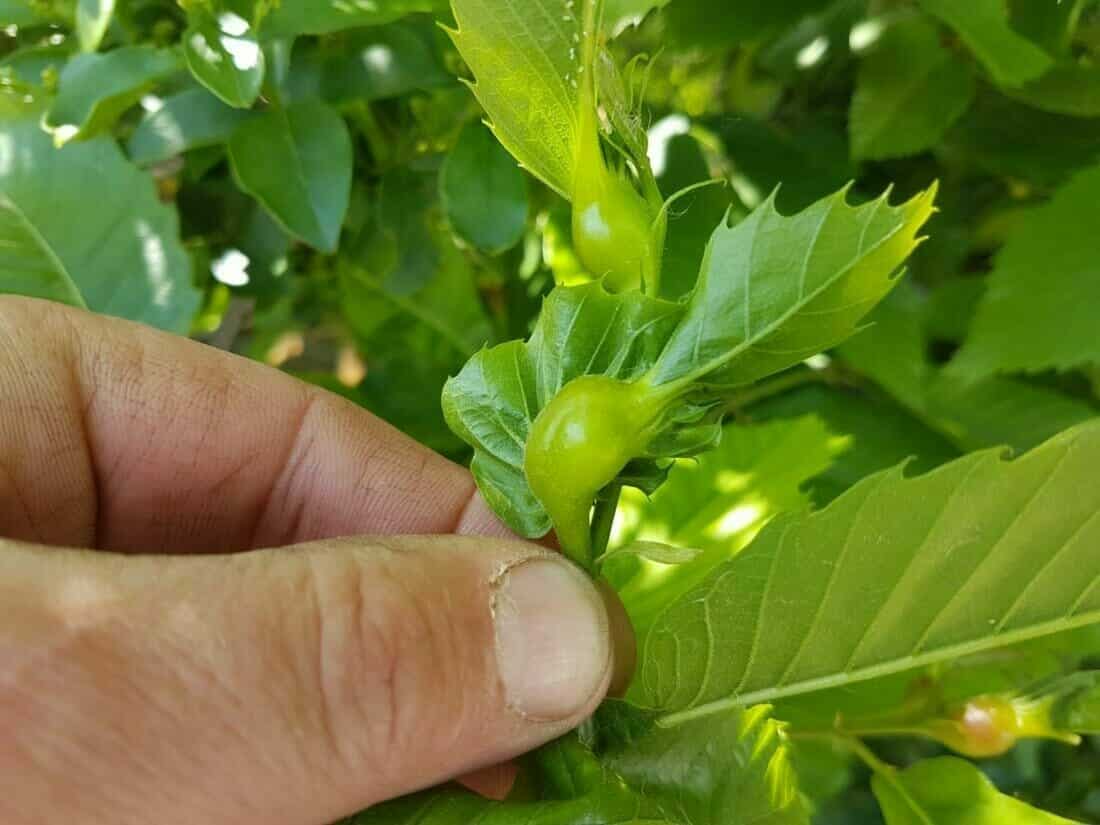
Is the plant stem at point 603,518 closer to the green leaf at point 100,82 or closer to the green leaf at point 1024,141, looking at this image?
the green leaf at point 100,82

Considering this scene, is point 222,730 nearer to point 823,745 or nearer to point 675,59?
point 823,745

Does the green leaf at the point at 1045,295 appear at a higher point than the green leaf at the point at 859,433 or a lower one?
higher

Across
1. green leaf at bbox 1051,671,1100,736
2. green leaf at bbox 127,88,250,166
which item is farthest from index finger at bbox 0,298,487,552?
green leaf at bbox 1051,671,1100,736

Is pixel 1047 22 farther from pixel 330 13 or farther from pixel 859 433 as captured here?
pixel 330 13

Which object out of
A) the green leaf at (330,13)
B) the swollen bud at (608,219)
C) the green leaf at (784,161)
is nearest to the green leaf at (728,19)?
the green leaf at (784,161)

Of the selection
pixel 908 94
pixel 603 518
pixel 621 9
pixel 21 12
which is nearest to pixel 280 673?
pixel 603 518

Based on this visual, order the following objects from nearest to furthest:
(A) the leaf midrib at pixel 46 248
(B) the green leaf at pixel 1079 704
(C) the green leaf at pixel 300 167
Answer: (B) the green leaf at pixel 1079 704 → (C) the green leaf at pixel 300 167 → (A) the leaf midrib at pixel 46 248

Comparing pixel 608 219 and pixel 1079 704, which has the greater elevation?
pixel 608 219

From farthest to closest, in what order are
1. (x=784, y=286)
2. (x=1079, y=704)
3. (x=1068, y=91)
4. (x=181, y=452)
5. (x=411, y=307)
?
(x=411, y=307) → (x=1068, y=91) → (x=181, y=452) → (x=1079, y=704) → (x=784, y=286)
